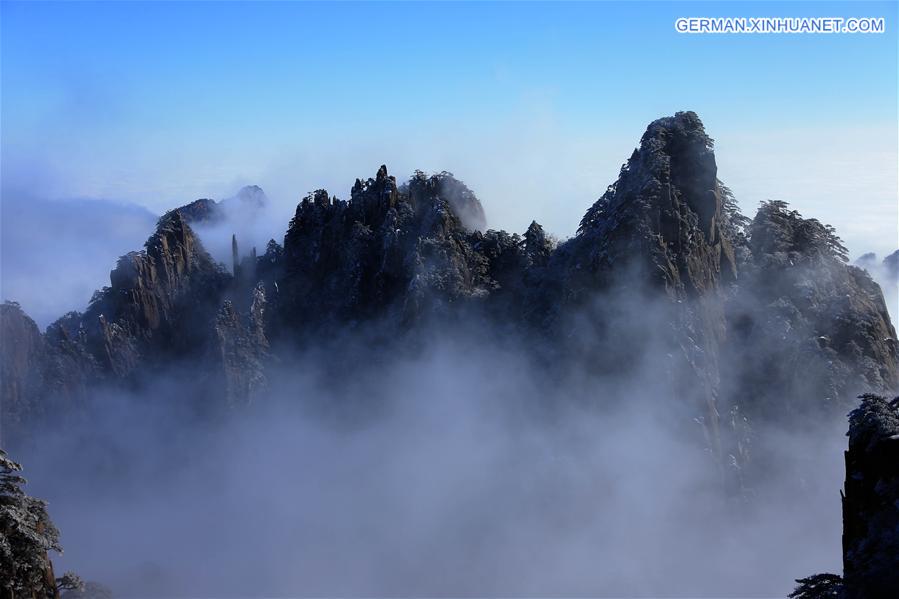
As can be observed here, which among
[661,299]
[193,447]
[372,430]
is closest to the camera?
[661,299]

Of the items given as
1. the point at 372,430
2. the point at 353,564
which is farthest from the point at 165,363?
the point at 353,564

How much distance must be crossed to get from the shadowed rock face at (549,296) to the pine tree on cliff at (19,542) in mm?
49565

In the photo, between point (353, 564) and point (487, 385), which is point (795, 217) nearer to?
point (487, 385)

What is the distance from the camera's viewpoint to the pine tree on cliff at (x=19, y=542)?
96.0 ft

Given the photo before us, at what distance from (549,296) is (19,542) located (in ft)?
184

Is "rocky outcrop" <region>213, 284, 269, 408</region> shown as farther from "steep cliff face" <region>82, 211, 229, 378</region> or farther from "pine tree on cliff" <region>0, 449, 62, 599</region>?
"pine tree on cliff" <region>0, 449, 62, 599</region>

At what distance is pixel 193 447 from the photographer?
88938 mm

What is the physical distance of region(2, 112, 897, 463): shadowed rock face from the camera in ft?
232

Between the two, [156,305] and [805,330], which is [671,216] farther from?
[156,305]

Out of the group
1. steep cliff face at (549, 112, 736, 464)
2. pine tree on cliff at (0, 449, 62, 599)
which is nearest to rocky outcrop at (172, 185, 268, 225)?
steep cliff face at (549, 112, 736, 464)

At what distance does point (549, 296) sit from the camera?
7981 cm

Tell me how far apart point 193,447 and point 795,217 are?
207 ft

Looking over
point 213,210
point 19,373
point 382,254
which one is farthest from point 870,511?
point 213,210

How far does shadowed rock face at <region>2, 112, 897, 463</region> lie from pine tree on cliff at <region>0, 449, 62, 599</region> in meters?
49.6
